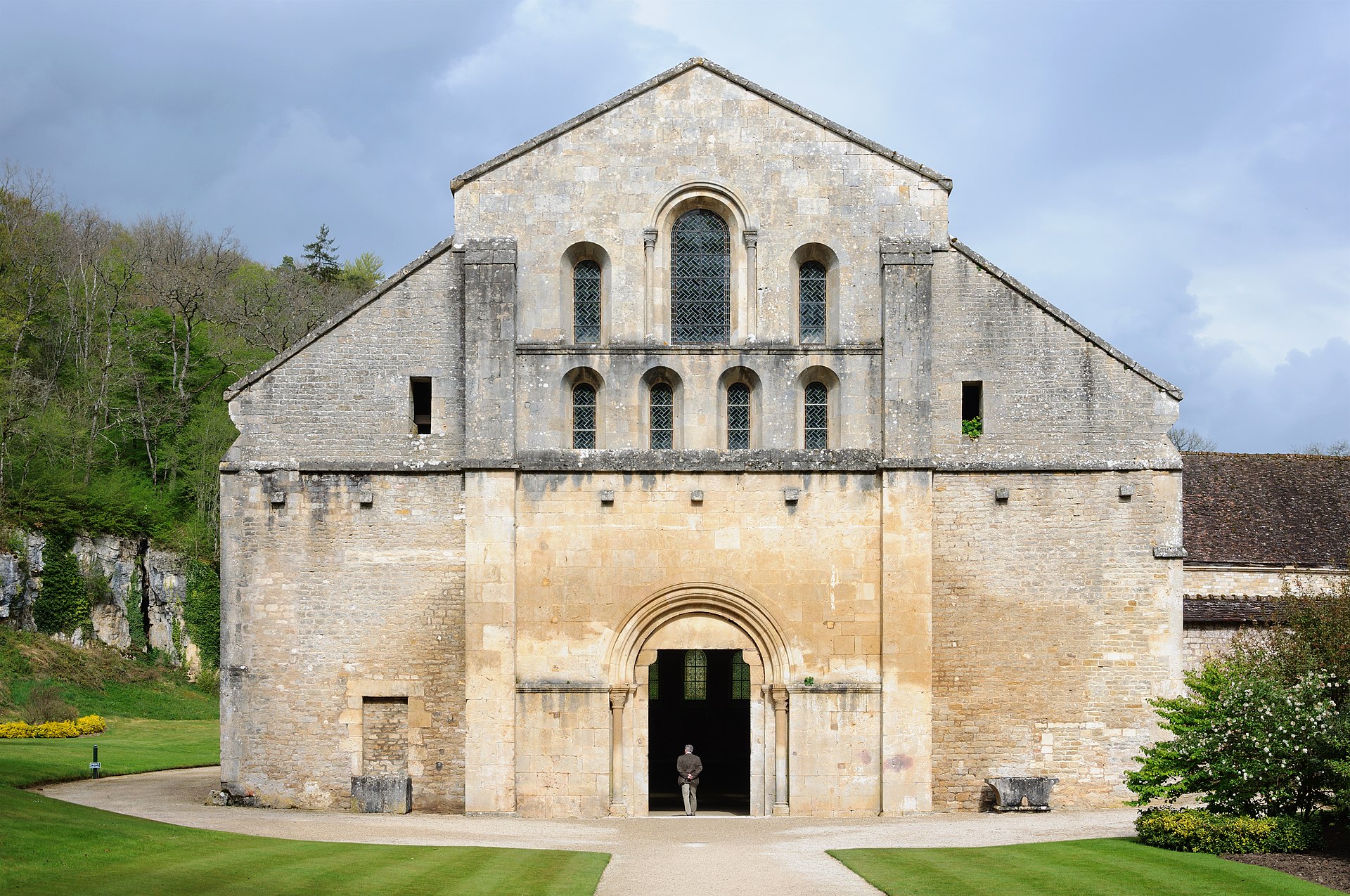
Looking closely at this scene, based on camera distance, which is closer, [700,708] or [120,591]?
[700,708]

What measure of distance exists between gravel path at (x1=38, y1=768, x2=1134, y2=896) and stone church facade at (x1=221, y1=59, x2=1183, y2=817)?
0.94 metres

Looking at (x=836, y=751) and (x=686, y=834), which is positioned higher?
(x=836, y=751)

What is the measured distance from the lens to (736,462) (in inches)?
898

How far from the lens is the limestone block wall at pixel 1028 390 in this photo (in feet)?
75.5

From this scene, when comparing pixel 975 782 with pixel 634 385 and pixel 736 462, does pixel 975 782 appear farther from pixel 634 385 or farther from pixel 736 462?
pixel 634 385

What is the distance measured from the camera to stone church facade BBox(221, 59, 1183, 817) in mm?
22453

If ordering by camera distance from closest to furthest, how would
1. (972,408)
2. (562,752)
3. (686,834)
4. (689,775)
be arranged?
1. (686,834)
2. (562,752)
3. (689,775)
4. (972,408)

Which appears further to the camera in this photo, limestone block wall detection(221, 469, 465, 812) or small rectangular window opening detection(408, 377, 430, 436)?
small rectangular window opening detection(408, 377, 430, 436)

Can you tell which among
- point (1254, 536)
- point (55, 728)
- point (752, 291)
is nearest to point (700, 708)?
point (1254, 536)

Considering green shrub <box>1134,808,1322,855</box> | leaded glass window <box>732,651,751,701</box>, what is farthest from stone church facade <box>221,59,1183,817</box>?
leaded glass window <box>732,651,751,701</box>

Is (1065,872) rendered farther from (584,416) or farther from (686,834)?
(584,416)

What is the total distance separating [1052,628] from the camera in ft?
74.5

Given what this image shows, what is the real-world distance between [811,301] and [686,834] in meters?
9.92

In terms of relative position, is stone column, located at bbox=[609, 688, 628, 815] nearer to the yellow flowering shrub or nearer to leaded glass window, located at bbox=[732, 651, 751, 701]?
leaded glass window, located at bbox=[732, 651, 751, 701]
